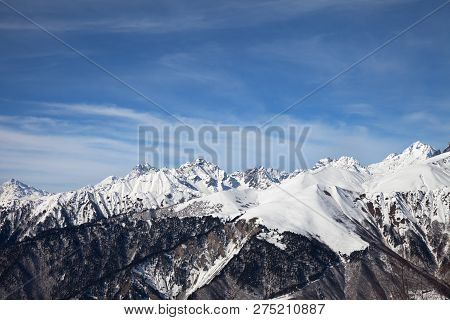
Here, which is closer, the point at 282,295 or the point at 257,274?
the point at 282,295

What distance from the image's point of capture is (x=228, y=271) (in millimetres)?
192250
